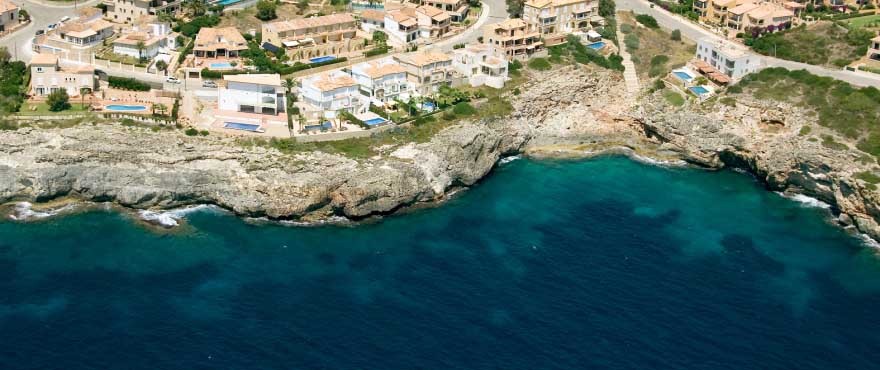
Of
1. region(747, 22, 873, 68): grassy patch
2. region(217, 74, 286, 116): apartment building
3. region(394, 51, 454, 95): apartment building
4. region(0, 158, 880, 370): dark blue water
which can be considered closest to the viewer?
region(0, 158, 880, 370): dark blue water

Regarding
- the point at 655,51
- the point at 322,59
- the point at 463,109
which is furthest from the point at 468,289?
the point at 655,51

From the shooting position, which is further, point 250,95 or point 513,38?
point 513,38

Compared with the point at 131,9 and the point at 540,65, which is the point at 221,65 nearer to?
the point at 131,9

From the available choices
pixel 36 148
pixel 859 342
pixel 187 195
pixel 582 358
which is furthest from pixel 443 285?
pixel 36 148

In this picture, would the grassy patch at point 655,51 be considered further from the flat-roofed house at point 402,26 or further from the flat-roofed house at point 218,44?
the flat-roofed house at point 218,44

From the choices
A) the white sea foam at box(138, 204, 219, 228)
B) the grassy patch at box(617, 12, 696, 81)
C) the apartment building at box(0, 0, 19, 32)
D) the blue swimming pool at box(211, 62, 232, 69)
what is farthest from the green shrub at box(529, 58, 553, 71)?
the apartment building at box(0, 0, 19, 32)

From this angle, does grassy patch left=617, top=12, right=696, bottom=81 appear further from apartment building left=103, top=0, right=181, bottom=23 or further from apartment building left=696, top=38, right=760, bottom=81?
apartment building left=103, top=0, right=181, bottom=23

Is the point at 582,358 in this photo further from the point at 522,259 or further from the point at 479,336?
the point at 522,259
